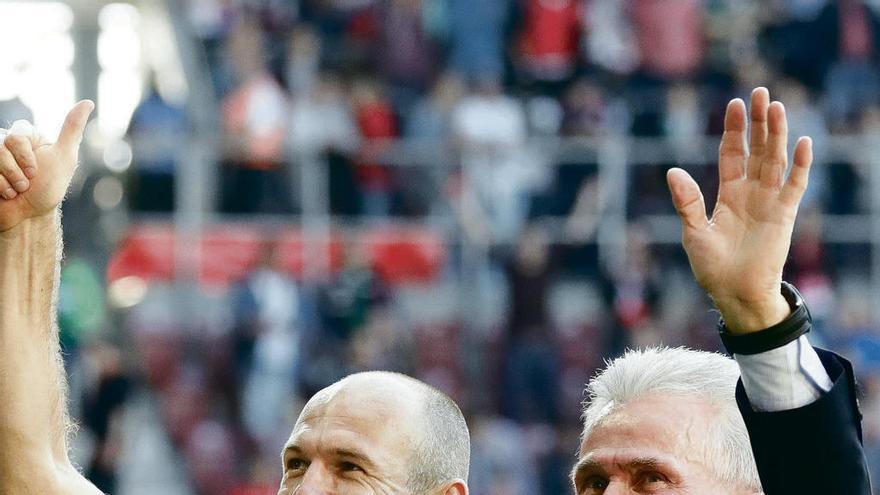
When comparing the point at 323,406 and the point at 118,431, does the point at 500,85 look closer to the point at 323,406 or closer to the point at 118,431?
the point at 118,431

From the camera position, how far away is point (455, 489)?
184 inches

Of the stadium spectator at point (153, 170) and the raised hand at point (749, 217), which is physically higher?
the raised hand at point (749, 217)

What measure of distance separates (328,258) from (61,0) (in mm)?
4939

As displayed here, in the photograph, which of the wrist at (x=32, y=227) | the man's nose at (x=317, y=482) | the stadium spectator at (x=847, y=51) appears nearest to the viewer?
the wrist at (x=32, y=227)

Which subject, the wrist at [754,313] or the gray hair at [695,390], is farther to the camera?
the gray hair at [695,390]

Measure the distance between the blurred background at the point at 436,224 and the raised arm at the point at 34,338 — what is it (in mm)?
7857

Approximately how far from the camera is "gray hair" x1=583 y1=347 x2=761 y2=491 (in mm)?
3994

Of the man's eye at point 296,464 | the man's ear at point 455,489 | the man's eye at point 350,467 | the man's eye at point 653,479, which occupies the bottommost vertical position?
the man's ear at point 455,489

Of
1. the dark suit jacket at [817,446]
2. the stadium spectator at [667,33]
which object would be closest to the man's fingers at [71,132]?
the dark suit jacket at [817,446]

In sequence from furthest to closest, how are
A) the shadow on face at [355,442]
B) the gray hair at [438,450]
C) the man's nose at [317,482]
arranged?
1. the gray hair at [438,450]
2. the shadow on face at [355,442]
3. the man's nose at [317,482]

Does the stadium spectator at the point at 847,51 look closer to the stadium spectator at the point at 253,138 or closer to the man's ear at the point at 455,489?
the stadium spectator at the point at 253,138

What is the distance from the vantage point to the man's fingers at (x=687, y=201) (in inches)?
135

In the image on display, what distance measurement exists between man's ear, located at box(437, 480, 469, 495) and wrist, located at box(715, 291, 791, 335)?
152 cm

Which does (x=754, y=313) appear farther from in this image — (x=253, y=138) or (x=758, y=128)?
(x=253, y=138)
